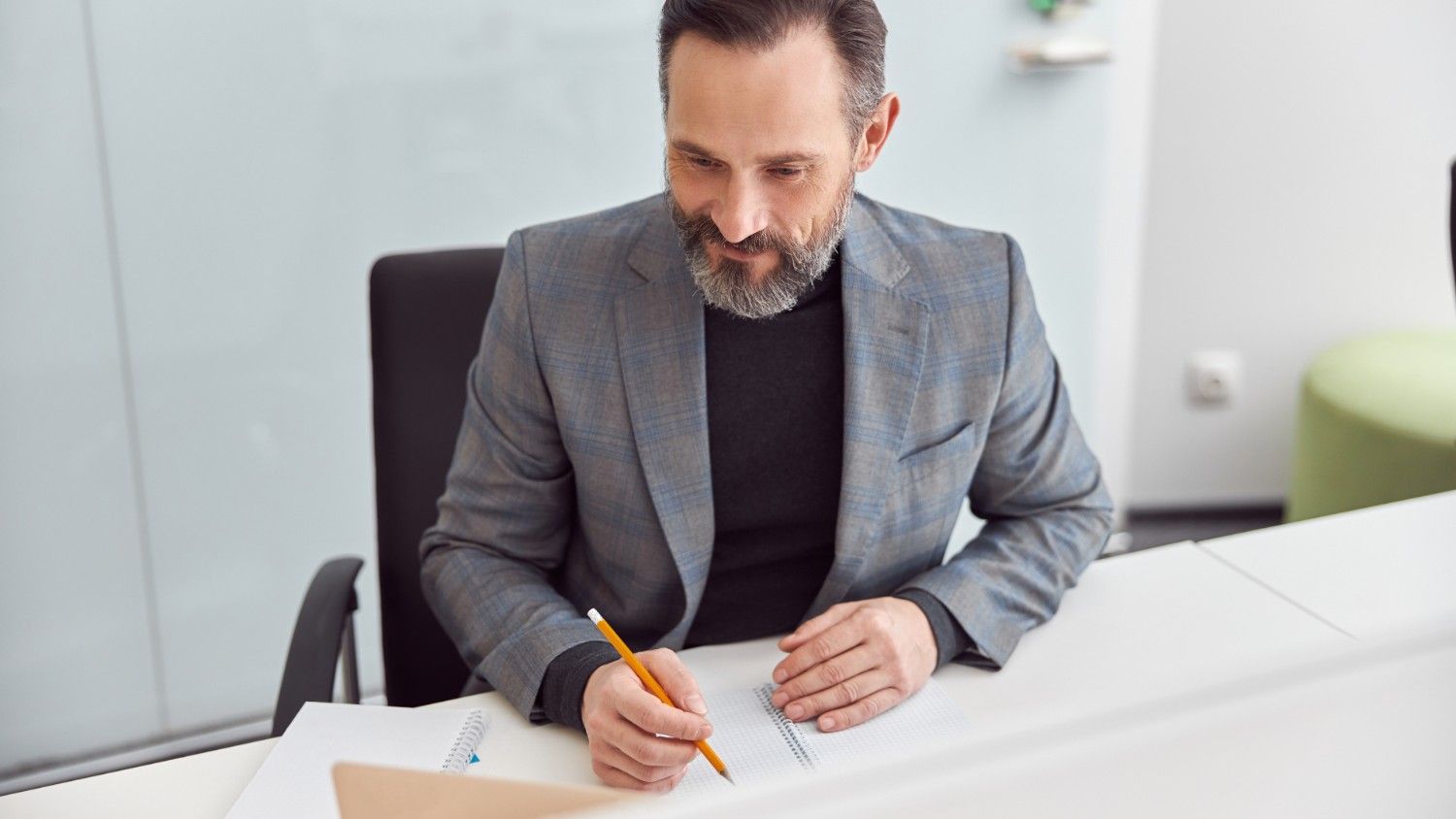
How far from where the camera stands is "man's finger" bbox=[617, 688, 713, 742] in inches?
38.6

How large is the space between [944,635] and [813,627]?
0.45ft

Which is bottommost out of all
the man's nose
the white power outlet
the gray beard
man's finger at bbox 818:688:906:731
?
the white power outlet

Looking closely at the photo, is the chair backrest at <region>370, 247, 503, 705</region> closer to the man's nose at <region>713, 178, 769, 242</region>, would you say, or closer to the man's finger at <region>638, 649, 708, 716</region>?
the man's nose at <region>713, 178, 769, 242</region>

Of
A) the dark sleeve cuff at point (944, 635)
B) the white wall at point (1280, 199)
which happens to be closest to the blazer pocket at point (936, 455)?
the dark sleeve cuff at point (944, 635)

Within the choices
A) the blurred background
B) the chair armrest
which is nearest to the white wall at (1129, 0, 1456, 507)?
the blurred background

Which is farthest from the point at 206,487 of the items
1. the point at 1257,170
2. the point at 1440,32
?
the point at 1440,32

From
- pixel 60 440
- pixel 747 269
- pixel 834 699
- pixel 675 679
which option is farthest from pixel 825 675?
pixel 60 440

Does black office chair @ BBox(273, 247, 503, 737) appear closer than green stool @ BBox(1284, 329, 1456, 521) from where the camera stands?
Yes

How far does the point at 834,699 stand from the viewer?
109cm

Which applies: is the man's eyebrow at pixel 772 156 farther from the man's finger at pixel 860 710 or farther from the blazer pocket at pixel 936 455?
the man's finger at pixel 860 710

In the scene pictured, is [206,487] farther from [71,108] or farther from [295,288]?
[71,108]

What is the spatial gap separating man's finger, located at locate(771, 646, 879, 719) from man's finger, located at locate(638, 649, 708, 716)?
88 mm

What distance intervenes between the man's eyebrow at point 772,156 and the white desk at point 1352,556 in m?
0.62

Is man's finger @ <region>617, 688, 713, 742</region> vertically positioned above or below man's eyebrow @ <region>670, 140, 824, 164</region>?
below
